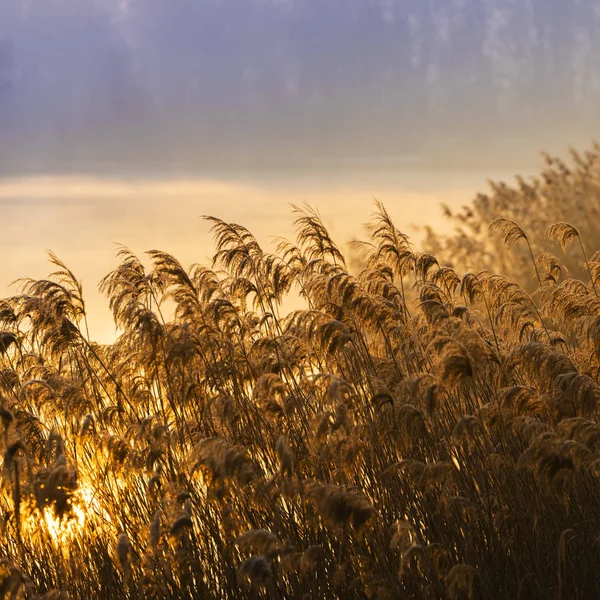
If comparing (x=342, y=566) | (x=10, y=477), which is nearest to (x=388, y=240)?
(x=342, y=566)

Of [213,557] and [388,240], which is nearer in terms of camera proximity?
[213,557]

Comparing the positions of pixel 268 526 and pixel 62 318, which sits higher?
pixel 62 318

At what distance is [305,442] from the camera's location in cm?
536

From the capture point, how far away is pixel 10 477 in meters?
4.21

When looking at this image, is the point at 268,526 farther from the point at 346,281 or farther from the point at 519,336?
the point at 519,336

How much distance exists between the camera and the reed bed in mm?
4078

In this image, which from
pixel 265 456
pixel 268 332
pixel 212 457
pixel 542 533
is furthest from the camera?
pixel 268 332

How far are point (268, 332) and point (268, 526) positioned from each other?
1678mm

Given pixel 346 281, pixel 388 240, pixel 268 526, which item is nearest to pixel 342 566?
pixel 268 526

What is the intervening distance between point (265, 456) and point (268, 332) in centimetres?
117

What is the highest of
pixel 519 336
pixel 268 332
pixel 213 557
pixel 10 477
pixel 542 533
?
pixel 268 332

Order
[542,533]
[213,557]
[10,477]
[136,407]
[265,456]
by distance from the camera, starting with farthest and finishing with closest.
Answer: [136,407] → [265,456] → [213,557] → [542,533] → [10,477]

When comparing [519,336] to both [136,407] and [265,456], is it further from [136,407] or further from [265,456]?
[136,407]

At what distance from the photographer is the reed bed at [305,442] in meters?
4.08
